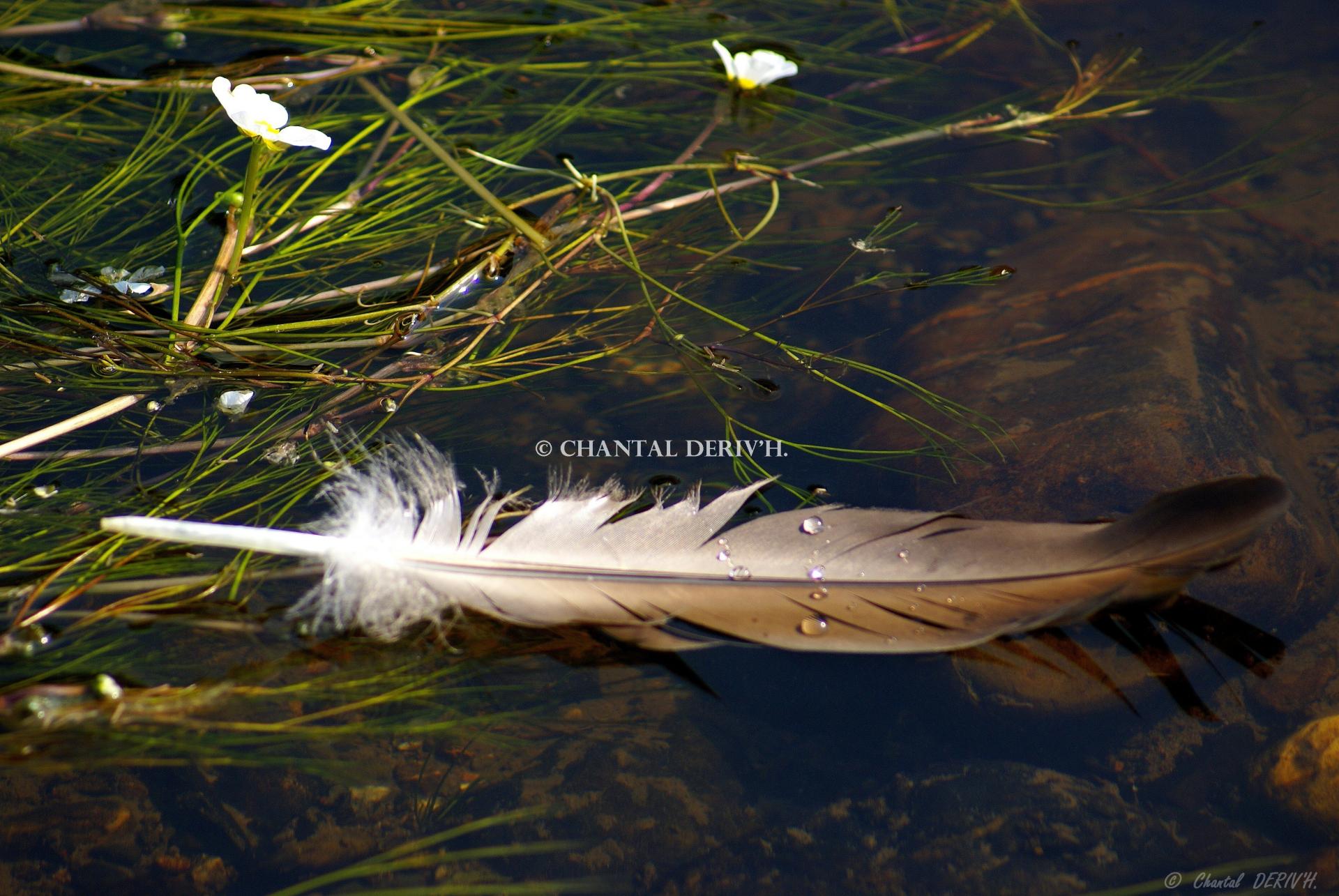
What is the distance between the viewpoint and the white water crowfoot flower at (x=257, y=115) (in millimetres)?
1740

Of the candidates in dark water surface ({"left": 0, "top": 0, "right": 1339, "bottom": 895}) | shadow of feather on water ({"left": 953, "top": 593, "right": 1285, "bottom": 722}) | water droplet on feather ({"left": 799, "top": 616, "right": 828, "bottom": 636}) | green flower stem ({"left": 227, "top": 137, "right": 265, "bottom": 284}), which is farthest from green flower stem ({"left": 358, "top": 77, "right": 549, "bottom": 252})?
shadow of feather on water ({"left": 953, "top": 593, "right": 1285, "bottom": 722})

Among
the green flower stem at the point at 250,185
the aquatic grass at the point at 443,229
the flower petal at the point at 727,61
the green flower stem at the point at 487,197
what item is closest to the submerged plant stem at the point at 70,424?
the aquatic grass at the point at 443,229

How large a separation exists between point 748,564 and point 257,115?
4.87ft

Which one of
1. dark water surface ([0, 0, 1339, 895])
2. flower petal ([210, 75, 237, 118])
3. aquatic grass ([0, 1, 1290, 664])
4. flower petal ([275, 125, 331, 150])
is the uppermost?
flower petal ([210, 75, 237, 118])

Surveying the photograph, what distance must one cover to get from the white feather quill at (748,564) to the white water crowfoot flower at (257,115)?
82cm

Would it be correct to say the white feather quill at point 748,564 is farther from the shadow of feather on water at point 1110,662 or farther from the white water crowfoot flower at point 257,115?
the white water crowfoot flower at point 257,115

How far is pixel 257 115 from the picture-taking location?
175cm

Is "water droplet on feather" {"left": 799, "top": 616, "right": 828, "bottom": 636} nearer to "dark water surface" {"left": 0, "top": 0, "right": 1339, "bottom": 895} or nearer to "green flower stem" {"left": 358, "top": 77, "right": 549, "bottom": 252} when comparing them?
"dark water surface" {"left": 0, "top": 0, "right": 1339, "bottom": 895}

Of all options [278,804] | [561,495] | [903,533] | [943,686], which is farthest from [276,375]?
[943,686]

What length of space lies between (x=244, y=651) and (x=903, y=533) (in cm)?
146

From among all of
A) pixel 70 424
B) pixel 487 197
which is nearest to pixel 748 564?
pixel 487 197

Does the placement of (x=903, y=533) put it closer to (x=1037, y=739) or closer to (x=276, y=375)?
(x=1037, y=739)

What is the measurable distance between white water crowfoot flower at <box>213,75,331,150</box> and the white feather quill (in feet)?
2.68

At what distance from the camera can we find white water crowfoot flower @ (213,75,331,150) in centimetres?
174
